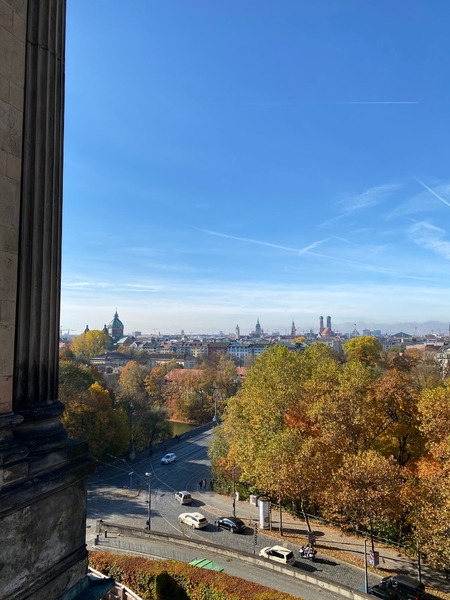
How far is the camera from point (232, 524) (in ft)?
70.7

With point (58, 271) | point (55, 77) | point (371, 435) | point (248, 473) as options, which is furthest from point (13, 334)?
point (248, 473)

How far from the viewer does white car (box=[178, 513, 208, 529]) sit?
2178 centimetres

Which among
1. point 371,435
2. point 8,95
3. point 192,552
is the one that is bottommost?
point 192,552

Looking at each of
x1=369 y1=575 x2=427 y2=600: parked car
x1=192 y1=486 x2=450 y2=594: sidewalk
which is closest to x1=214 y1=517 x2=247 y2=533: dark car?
x1=192 y1=486 x2=450 y2=594: sidewalk

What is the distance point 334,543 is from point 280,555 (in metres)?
3.80

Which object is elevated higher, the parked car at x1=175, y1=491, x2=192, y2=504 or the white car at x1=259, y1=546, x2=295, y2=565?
the white car at x1=259, y1=546, x2=295, y2=565

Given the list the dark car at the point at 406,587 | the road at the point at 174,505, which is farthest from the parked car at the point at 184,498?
the dark car at the point at 406,587

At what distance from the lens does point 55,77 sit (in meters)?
5.02

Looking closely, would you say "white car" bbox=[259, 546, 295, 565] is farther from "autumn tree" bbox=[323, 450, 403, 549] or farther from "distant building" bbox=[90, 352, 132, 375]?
"distant building" bbox=[90, 352, 132, 375]

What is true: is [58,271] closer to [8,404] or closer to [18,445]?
[8,404]

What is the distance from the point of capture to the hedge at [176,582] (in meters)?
12.7

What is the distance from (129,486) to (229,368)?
42.3m

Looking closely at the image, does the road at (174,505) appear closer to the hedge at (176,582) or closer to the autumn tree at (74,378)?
the hedge at (176,582)

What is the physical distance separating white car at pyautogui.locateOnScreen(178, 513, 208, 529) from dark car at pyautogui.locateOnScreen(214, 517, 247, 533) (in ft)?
2.59
